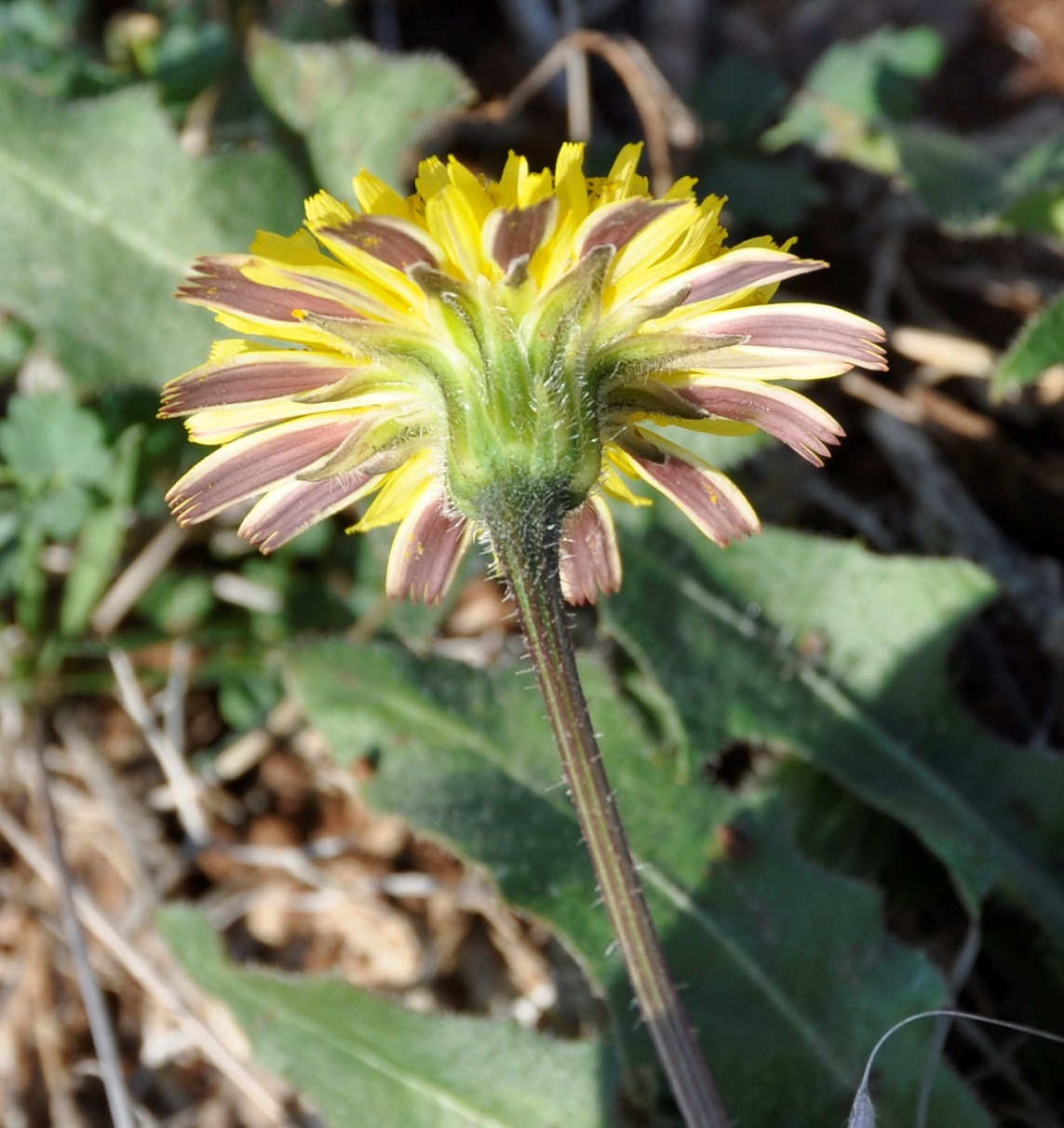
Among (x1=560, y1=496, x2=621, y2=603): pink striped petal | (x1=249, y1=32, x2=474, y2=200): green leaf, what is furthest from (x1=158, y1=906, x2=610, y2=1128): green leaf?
(x1=249, y1=32, x2=474, y2=200): green leaf

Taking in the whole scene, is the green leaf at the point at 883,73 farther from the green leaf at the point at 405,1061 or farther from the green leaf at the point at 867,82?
the green leaf at the point at 405,1061

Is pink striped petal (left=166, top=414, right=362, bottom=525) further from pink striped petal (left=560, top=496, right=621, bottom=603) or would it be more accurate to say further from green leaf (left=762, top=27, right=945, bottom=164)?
green leaf (left=762, top=27, right=945, bottom=164)

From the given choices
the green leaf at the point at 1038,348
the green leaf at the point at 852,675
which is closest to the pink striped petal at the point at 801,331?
the green leaf at the point at 1038,348

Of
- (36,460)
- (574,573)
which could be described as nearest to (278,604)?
(36,460)

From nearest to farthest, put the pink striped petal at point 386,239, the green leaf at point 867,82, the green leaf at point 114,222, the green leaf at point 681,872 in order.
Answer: the pink striped petal at point 386,239 → the green leaf at point 681,872 → the green leaf at point 114,222 → the green leaf at point 867,82

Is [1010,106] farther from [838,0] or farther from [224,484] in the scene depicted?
[224,484]
